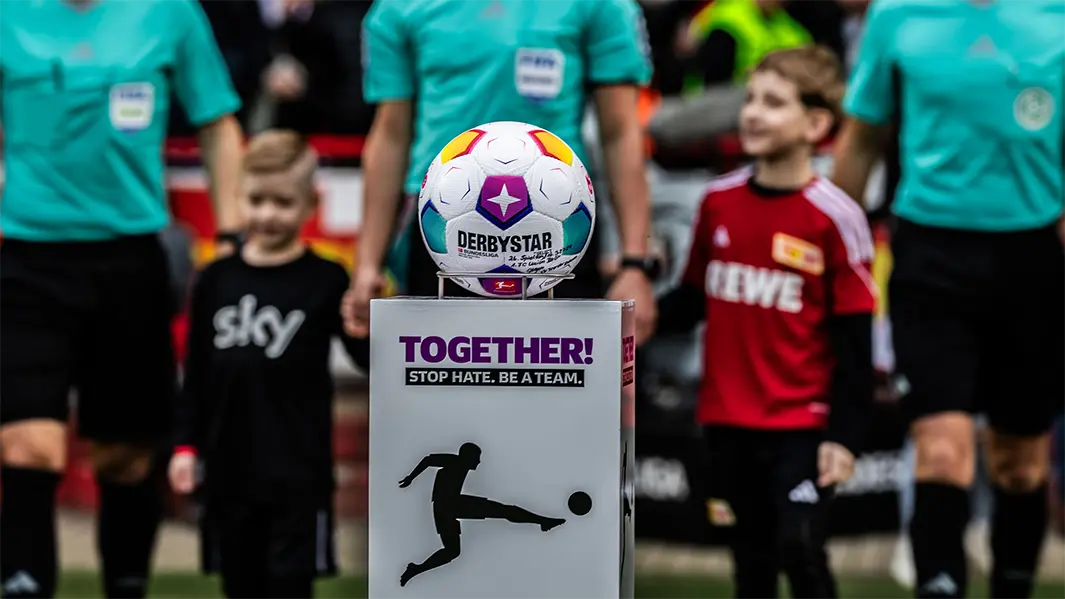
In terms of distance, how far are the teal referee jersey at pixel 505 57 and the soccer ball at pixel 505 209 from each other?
106 cm

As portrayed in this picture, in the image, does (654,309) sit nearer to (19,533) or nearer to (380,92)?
(380,92)

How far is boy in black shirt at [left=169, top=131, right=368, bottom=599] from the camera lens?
5191 millimetres

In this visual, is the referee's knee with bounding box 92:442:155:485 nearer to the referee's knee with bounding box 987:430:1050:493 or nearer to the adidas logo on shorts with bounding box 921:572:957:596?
the adidas logo on shorts with bounding box 921:572:957:596

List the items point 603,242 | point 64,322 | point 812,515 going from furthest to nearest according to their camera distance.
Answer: point 603,242
point 64,322
point 812,515

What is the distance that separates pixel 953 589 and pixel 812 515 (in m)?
0.47

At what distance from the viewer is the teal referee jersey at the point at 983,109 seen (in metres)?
5.24

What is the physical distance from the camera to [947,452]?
5.19 metres

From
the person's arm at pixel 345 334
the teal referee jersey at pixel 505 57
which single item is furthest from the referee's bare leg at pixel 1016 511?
the person's arm at pixel 345 334

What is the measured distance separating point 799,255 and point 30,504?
2272 millimetres

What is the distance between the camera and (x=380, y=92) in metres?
5.25

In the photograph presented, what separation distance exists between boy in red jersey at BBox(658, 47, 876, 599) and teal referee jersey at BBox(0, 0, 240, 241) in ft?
5.66

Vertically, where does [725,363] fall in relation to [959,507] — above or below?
above

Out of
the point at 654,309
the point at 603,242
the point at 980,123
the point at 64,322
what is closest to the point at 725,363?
the point at 654,309

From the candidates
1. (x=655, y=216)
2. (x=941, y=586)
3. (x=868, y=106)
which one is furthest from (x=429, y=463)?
(x=655, y=216)
